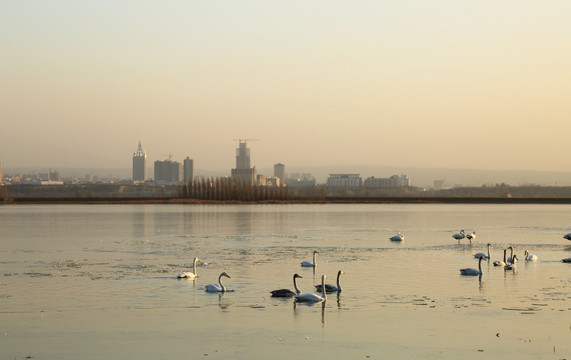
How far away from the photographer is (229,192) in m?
163

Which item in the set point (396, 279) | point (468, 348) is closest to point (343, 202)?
point (396, 279)

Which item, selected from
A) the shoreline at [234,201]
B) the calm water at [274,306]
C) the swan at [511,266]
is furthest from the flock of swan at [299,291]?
the shoreline at [234,201]

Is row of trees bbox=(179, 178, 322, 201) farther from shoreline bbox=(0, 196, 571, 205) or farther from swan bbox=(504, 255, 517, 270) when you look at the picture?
swan bbox=(504, 255, 517, 270)

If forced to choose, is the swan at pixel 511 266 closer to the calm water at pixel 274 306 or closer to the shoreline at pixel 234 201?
the calm water at pixel 274 306

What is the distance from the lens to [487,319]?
22.5m

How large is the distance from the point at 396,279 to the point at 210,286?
720cm

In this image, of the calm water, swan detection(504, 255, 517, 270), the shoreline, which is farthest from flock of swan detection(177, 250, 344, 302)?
the shoreline

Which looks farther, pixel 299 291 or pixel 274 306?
pixel 299 291

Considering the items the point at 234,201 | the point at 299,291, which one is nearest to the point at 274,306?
the point at 299,291

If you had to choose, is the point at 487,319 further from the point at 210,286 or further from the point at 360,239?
the point at 360,239

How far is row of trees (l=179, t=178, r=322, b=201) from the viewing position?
163000mm

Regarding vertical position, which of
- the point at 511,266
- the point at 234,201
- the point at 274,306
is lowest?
the point at 274,306

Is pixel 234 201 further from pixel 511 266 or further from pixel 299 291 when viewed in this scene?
pixel 299 291

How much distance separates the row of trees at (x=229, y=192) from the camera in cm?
16300
